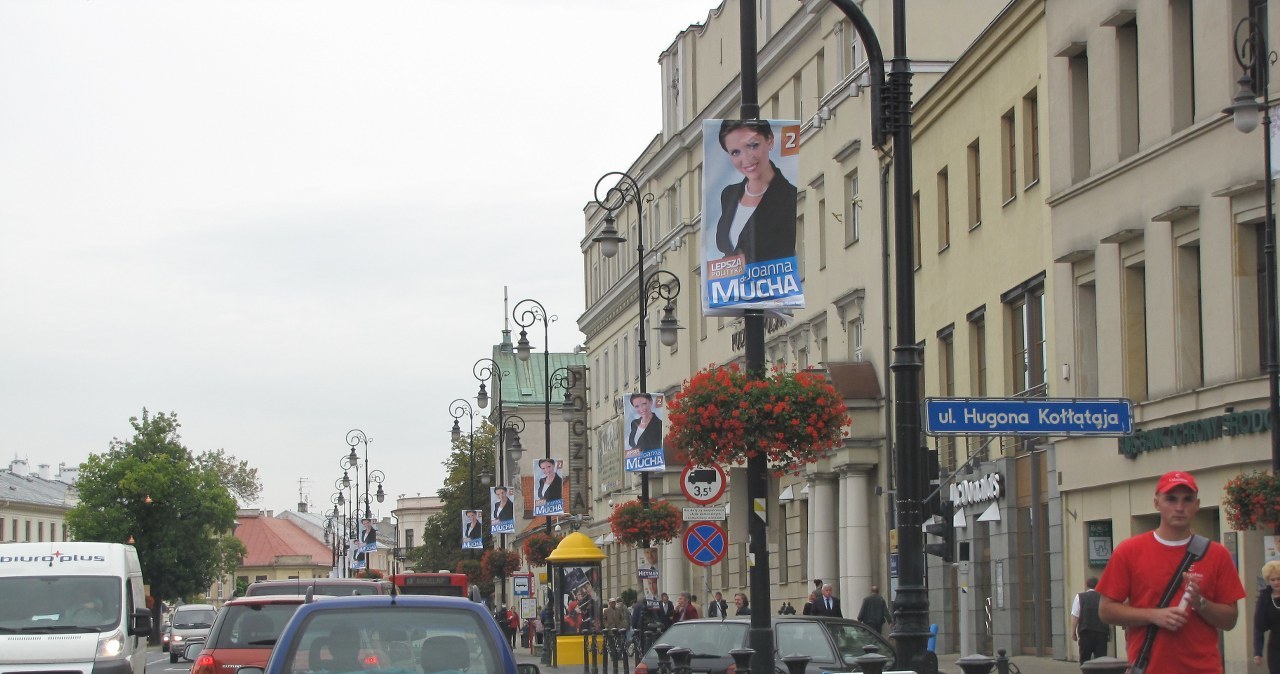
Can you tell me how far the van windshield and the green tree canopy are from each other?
3476 inches

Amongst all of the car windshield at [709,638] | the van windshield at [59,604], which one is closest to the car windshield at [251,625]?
the van windshield at [59,604]

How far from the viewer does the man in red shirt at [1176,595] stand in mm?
8242

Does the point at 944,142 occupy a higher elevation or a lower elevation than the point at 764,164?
higher

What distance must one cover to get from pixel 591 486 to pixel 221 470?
79.0m

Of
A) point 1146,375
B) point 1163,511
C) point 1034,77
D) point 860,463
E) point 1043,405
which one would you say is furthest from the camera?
point 860,463

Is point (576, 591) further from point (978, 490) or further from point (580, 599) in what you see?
point (978, 490)

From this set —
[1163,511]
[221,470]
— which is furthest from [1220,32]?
[221,470]

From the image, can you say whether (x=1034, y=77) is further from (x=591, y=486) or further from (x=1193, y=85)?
(x=591, y=486)

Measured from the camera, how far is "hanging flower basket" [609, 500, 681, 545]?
3647 cm

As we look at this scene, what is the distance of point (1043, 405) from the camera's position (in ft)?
53.9

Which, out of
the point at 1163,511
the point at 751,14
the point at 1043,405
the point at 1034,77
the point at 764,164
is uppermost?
the point at 1034,77

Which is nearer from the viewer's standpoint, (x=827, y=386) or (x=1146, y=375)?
(x=827, y=386)

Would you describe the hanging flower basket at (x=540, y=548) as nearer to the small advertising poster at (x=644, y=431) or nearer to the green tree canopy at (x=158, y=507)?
the small advertising poster at (x=644, y=431)

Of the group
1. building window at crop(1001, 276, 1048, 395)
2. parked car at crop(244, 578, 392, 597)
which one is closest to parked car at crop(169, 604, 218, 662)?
parked car at crop(244, 578, 392, 597)
